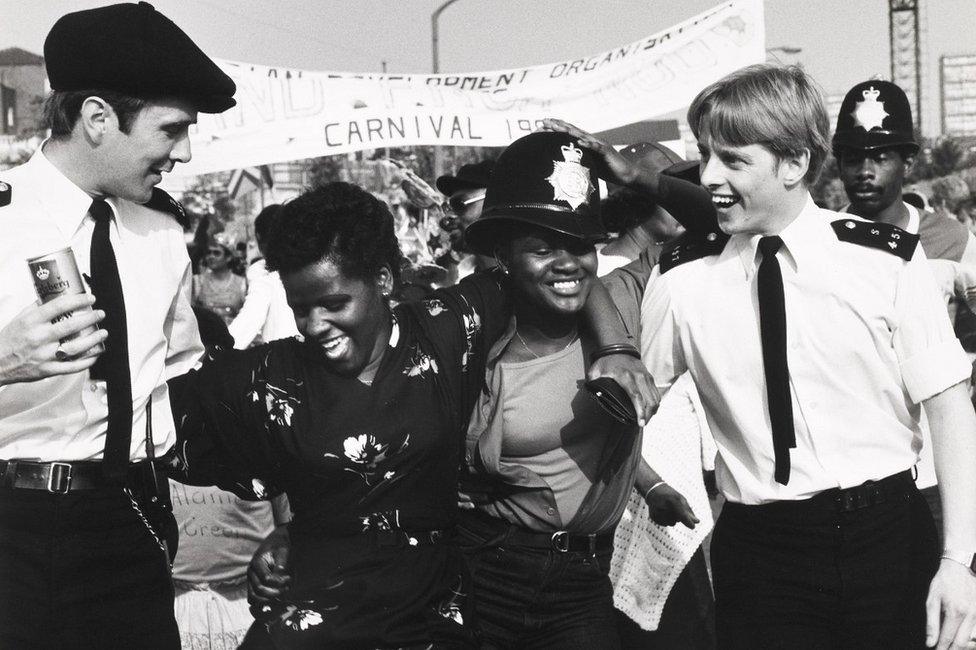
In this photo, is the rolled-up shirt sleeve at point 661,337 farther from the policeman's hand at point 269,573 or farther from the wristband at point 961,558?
the policeman's hand at point 269,573

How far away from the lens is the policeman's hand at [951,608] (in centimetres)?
311

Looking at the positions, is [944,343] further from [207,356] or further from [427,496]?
[207,356]

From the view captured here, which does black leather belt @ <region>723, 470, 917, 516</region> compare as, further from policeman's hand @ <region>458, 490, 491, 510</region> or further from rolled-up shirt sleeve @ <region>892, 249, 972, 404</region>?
policeman's hand @ <region>458, 490, 491, 510</region>

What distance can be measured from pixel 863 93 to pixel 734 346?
2.55 m

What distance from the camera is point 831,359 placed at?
131 inches

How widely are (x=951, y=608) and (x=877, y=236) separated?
104 cm

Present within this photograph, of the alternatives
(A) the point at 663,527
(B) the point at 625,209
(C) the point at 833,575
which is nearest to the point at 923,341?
(C) the point at 833,575

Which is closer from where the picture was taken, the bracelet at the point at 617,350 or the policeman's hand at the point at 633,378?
the policeman's hand at the point at 633,378

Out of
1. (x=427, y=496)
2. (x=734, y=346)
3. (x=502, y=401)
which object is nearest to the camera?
(x=427, y=496)

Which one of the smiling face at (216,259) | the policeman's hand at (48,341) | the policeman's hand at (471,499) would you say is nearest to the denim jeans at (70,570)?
the policeman's hand at (48,341)

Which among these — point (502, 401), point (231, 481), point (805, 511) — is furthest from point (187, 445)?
Result: point (805, 511)

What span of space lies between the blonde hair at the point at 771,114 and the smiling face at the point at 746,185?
0.09 ft

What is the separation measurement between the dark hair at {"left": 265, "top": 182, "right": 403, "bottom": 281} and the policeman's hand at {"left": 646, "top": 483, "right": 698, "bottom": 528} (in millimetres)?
1368

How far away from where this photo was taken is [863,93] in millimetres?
5480
